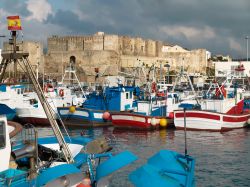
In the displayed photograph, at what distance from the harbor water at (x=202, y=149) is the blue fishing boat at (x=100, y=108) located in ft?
4.01

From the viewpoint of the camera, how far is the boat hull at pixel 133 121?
3291 centimetres

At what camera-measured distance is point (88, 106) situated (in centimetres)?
3706

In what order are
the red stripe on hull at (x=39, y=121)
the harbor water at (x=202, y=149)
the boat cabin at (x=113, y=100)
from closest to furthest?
the harbor water at (x=202, y=149) → the red stripe on hull at (x=39, y=121) → the boat cabin at (x=113, y=100)

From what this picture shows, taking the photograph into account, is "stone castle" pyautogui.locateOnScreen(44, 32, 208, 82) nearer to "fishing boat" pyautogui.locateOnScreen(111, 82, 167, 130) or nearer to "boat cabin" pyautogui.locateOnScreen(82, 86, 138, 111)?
"boat cabin" pyautogui.locateOnScreen(82, 86, 138, 111)

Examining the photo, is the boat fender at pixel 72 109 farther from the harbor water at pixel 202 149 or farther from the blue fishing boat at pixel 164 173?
the blue fishing boat at pixel 164 173

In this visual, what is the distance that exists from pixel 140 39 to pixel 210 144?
74.3 m

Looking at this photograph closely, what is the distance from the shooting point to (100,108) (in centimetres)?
3656

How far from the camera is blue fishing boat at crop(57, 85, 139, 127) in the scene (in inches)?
1357

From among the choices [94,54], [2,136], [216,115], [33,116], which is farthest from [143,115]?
[94,54]

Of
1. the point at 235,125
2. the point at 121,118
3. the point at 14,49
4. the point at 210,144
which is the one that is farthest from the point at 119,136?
the point at 14,49

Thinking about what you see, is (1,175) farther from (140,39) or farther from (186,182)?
(140,39)

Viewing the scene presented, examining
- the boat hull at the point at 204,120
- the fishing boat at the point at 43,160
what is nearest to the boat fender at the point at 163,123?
the boat hull at the point at 204,120

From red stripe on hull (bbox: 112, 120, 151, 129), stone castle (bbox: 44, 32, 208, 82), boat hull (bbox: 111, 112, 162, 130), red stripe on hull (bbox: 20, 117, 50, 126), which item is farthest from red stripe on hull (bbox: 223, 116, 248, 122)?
stone castle (bbox: 44, 32, 208, 82)

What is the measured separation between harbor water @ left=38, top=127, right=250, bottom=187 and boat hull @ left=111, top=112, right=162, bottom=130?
2.60ft
